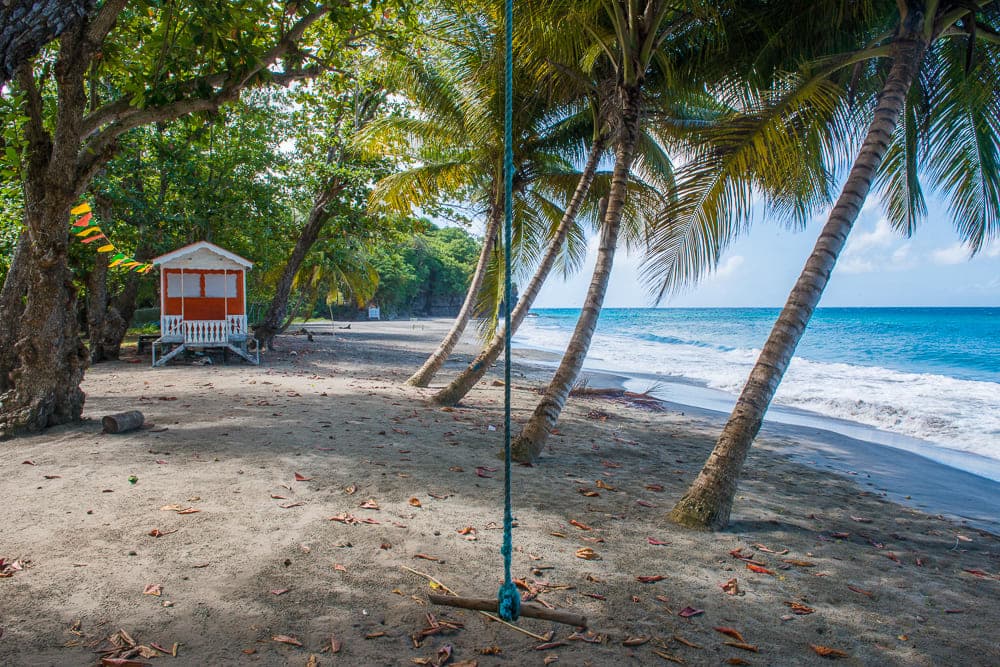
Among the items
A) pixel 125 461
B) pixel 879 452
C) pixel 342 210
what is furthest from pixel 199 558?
pixel 342 210

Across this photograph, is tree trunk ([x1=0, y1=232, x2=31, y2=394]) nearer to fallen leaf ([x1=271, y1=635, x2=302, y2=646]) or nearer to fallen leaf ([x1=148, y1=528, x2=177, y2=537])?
fallen leaf ([x1=148, y1=528, x2=177, y2=537])

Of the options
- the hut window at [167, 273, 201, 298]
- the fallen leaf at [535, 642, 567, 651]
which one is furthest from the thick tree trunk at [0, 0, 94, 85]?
the hut window at [167, 273, 201, 298]

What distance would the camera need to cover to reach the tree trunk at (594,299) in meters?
6.22

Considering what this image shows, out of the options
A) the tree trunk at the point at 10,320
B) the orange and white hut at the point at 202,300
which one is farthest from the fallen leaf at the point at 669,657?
the orange and white hut at the point at 202,300

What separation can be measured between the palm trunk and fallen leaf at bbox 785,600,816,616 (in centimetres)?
108

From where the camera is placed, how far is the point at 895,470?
25.0 ft

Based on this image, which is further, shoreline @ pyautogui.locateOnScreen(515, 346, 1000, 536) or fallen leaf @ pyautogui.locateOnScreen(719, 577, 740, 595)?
shoreline @ pyautogui.locateOnScreen(515, 346, 1000, 536)

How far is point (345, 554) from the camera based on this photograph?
3.71 meters

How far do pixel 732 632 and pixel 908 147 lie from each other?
5838 millimetres

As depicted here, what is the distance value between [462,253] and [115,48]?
6072 cm

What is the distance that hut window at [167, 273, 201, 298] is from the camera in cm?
1460

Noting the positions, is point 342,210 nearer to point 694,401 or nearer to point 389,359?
point 389,359

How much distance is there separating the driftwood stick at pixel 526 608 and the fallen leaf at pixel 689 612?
607mm

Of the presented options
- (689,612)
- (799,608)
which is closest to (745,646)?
(689,612)
